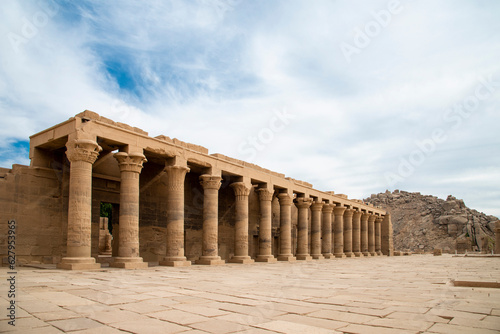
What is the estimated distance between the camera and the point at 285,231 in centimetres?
2322

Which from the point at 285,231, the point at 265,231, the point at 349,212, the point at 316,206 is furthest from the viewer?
the point at 349,212

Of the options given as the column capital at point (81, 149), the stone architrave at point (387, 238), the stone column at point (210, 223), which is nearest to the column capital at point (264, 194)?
the stone column at point (210, 223)

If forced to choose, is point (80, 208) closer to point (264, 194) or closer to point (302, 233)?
Answer: point (264, 194)

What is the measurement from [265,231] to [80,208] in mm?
11440

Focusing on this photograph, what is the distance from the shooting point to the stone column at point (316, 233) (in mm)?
26473

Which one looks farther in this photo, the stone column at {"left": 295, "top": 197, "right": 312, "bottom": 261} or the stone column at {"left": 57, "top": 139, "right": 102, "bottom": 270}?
the stone column at {"left": 295, "top": 197, "right": 312, "bottom": 261}

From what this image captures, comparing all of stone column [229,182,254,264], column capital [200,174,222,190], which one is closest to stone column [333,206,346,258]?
stone column [229,182,254,264]

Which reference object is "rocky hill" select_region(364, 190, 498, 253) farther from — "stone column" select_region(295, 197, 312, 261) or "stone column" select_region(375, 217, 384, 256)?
"stone column" select_region(295, 197, 312, 261)

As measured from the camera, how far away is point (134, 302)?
6.20 meters

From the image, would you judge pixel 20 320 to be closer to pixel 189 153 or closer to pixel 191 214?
pixel 189 153

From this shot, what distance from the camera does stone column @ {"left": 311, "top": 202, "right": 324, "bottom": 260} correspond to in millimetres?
26473

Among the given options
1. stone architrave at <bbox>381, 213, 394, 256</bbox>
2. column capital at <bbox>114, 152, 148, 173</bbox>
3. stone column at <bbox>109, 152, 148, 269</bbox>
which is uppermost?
column capital at <bbox>114, 152, 148, 173</bbox>

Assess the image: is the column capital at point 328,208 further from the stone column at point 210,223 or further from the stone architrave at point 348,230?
the stone column at point 210,223

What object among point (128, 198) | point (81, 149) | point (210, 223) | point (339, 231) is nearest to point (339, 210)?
point (339, 231)
